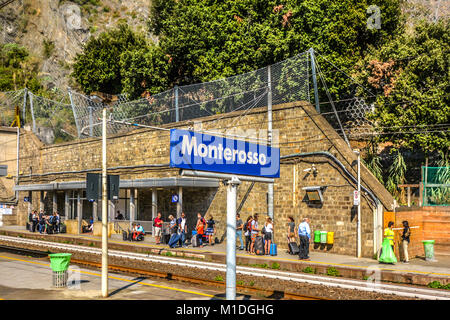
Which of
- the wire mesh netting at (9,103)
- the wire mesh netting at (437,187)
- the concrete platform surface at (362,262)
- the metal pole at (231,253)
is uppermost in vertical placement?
the wire mesh netting at (9,103)

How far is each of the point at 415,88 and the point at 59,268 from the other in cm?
1914

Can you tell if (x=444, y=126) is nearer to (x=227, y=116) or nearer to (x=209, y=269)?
(x=227, y=116)

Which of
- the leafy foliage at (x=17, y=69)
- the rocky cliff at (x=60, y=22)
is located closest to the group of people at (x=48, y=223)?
the leafy foliage at (x=17, y=69)

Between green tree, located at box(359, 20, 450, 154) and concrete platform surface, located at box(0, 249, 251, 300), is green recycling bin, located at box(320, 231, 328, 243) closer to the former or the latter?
green tree, located at box(359, 20, 450, 154)

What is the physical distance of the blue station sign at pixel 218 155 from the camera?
351 inches

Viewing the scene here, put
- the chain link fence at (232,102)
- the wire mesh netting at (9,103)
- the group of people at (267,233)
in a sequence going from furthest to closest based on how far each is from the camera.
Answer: the wire mesh netting at (9,103) → the chain link fence at (232,102) → the group of people at (267,233)

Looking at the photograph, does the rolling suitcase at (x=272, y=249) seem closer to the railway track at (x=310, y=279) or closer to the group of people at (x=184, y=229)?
the railway track at (x=310, y=279)

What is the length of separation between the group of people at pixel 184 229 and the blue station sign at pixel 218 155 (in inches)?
476

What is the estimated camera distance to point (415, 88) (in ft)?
78.1

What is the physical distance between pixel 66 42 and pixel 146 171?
163 feet

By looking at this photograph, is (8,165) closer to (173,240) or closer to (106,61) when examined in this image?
(106,61)

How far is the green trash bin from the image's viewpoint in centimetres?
1260
